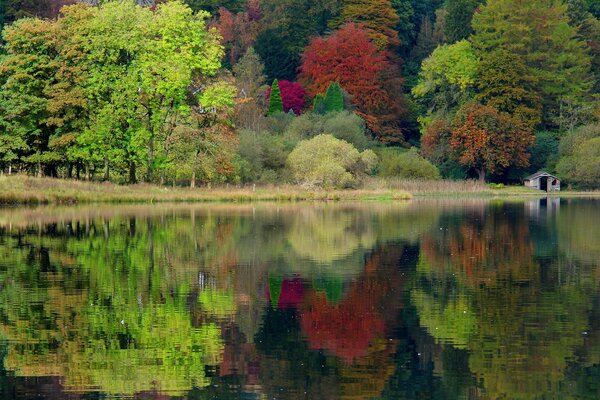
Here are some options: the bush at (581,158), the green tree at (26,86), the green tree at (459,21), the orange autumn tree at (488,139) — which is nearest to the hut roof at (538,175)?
the bush at (581,158)

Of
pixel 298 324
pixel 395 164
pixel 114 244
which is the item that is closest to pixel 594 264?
pixel 298 324

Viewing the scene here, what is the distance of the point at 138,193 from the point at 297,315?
136ft

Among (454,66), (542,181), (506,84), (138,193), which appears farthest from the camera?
(454,66)

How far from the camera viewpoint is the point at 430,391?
45.5ft

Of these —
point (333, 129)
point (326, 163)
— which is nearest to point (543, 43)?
point (333, 129)

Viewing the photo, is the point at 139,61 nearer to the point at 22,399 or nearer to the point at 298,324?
the point at 298,324

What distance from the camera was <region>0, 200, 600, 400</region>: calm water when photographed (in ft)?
47.0

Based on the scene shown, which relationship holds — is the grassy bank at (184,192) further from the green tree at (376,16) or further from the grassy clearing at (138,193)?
the green tree at (376,16)

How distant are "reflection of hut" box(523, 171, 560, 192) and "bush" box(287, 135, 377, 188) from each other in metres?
22.3

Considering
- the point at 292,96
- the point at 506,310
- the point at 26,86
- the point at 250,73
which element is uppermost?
the point at 250,73

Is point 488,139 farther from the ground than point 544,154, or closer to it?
farther from the ground

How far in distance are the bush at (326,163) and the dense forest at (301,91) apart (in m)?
0.15

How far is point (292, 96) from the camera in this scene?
320ft

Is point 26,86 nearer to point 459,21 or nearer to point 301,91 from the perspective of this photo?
point 301,91
